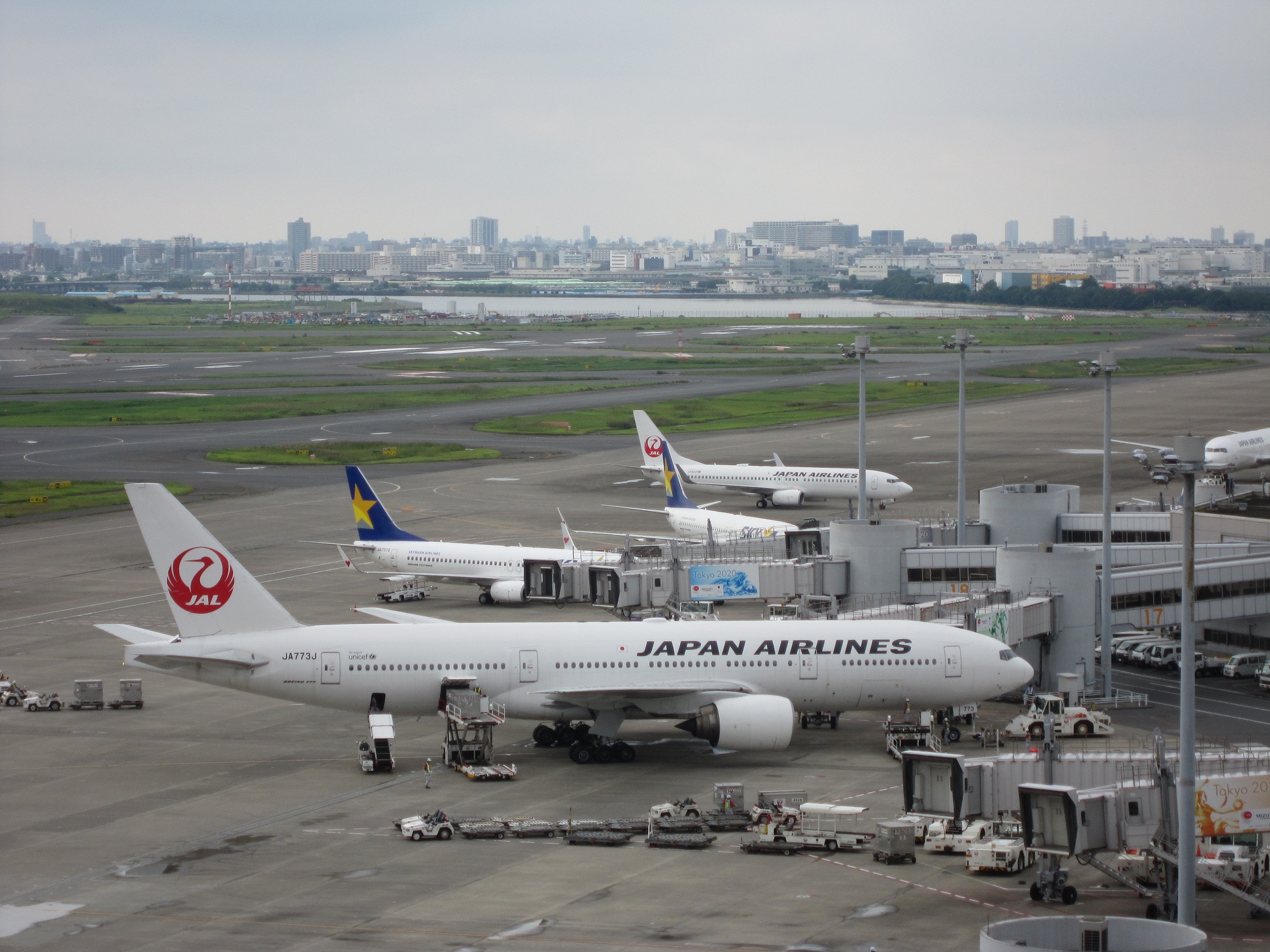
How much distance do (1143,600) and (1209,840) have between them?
24.4 metres

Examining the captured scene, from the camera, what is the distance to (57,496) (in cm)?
11312

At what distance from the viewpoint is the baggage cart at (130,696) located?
5647cm

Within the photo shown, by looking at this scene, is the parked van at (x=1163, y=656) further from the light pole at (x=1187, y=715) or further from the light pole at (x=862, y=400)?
the light pole at (x=1187, y=715)

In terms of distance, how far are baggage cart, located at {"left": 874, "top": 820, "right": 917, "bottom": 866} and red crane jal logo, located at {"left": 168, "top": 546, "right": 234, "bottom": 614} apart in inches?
871

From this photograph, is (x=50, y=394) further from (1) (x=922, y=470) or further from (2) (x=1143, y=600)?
(2) (x=1143, y=600)

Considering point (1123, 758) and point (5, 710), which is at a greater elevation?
point (1123, 758)

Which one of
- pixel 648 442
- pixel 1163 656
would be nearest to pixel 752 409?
pixel 648 442

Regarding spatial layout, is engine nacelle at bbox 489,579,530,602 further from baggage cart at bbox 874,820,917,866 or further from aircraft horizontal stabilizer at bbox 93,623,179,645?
baggage cart at bbox 874,820,917,866

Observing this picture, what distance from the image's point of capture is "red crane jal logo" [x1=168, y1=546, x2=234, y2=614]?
47.7 m

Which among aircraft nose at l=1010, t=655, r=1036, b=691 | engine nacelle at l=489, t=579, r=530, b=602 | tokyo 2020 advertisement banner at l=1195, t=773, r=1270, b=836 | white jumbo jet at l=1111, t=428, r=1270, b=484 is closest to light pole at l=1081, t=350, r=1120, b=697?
aircraft nose at l=1010, t=655, r=1036, b=691

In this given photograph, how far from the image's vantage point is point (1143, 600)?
5925 centimetres

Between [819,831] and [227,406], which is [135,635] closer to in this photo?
[819,831]

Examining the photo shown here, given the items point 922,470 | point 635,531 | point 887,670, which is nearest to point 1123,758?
point 887,670

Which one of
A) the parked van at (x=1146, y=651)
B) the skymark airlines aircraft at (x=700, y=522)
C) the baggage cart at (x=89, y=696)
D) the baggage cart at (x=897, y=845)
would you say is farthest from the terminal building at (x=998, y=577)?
the baggage cart at (x=89, y=696)
